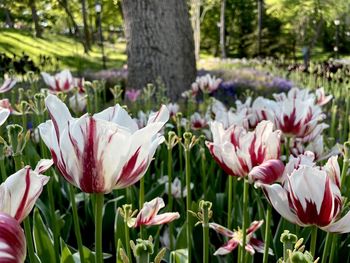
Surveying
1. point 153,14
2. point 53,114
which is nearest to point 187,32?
point 153,14

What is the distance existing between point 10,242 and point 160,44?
5.74 metres

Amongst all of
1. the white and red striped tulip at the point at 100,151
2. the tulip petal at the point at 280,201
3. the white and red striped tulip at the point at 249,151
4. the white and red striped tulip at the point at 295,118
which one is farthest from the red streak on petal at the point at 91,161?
the white and red striped tulip at the point at 295,118

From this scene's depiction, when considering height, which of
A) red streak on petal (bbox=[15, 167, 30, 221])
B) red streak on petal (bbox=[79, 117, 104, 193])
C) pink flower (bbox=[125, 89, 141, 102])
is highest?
red streak on petal (bbox=[79, 117, 104, 193])

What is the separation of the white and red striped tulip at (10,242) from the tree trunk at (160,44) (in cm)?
549

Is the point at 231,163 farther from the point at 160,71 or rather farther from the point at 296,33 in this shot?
the point at 296,33

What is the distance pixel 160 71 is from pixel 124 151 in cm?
560

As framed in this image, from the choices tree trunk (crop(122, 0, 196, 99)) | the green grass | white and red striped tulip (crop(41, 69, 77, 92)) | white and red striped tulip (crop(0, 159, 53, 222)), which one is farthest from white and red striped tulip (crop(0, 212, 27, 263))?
the green grass

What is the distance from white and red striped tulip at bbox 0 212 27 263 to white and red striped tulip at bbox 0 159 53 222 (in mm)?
116

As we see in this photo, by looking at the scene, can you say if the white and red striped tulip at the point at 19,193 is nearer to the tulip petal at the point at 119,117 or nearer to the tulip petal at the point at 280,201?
the tulip petal at the point at 119,117

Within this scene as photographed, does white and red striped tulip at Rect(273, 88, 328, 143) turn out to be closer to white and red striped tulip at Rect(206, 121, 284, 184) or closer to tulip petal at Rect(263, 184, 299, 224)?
white and red striped tulip at Rect(206, 121, 284, 184)

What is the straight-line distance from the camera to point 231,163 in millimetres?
1134

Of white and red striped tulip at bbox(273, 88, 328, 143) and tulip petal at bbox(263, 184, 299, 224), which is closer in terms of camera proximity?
tulip petal at bbox(263, 184, 299, 224)

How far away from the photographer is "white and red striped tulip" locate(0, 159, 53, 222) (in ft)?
2.35

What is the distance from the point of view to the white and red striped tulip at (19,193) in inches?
28.1
